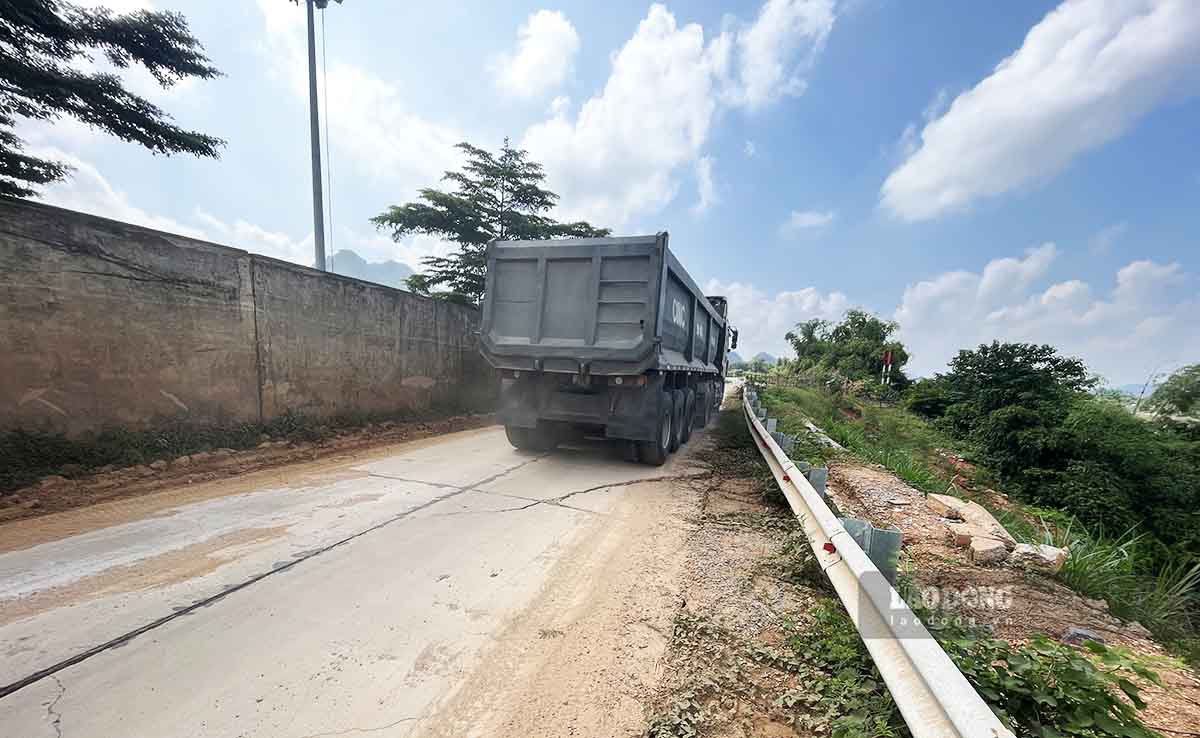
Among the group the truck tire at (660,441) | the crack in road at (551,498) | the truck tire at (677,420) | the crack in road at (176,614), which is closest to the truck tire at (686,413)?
the truck tire at (677,420)

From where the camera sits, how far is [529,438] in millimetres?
6551

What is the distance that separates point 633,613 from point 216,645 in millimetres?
2037

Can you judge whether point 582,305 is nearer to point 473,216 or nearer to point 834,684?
point 834,684

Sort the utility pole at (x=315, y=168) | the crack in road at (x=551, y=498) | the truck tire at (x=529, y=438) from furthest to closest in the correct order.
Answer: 1. the utility pole at (x=315, y=168)
2. the truck tire at (x=529, y=438)
3. the crack in road at (x=551, y=498)

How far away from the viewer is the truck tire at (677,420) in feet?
21.8

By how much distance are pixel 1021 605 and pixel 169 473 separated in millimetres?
7336

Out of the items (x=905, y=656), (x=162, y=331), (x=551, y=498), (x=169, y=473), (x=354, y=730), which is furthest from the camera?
(x=162, y=331)

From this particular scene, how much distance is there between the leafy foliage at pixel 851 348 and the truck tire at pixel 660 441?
2215 centimetres

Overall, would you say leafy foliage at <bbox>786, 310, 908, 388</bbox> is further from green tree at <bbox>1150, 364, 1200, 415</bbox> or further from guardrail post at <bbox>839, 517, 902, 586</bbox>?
guardrail post at <bbox>839, 517, 902, 586</bbox>

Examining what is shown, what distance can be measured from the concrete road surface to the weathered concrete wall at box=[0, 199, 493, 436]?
1.78m

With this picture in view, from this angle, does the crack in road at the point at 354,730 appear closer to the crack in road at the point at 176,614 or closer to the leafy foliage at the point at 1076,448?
the crack in road at the point at 176,614

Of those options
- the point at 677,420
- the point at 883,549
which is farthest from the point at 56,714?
the point at 677,420

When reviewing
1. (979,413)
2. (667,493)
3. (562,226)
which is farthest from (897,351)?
(667,493)

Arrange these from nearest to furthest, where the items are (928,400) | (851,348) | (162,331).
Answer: (162,331) < (928,400) < (851,348)
